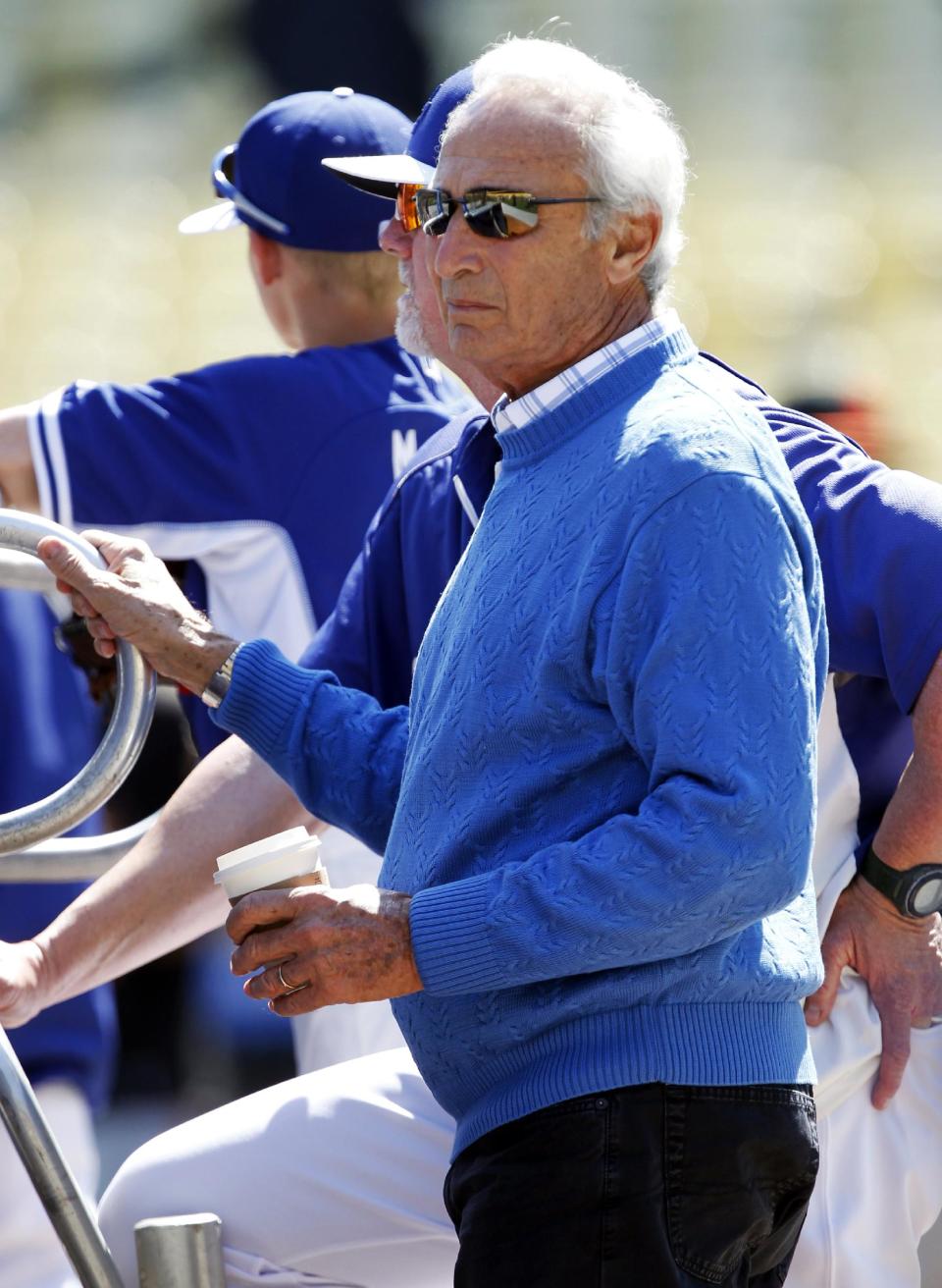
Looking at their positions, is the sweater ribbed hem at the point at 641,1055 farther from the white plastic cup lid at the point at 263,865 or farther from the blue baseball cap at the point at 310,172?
the blue baseball cap at the point at 310,172

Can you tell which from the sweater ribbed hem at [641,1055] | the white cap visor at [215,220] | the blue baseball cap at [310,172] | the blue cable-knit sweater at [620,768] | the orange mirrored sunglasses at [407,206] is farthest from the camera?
the white cap visor at [215,220]

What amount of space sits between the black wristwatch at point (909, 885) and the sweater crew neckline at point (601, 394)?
2.17 ft

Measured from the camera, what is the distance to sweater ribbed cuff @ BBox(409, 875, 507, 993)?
156cm

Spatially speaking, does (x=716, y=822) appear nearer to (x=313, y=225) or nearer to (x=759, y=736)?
(x=759, y=736)

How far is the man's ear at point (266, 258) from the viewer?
3.16m

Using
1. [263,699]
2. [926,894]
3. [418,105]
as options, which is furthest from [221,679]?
[418,105]

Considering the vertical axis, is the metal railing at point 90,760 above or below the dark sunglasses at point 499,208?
below

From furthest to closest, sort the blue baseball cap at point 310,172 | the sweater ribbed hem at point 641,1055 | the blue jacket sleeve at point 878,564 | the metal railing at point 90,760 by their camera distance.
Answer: the blue baseball cap at point 310,172 < the blue jacket sleeve at point 878,564 < the metal railing at point 90,760 < the sweater ribbed hem at point 641,1055

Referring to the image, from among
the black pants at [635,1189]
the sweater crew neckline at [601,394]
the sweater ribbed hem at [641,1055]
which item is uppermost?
the sweater crew neckline at [601,394]

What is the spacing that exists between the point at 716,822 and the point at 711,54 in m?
5.52

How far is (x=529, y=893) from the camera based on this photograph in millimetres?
1554

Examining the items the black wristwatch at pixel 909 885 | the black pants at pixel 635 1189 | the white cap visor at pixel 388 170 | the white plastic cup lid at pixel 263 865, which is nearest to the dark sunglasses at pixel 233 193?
the white cap visor at pixel 388 170

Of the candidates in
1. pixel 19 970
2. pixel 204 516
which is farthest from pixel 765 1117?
pixel 204 516

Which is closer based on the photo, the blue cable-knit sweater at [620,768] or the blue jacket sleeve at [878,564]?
the blue cable-knit sweater at [620,768]
